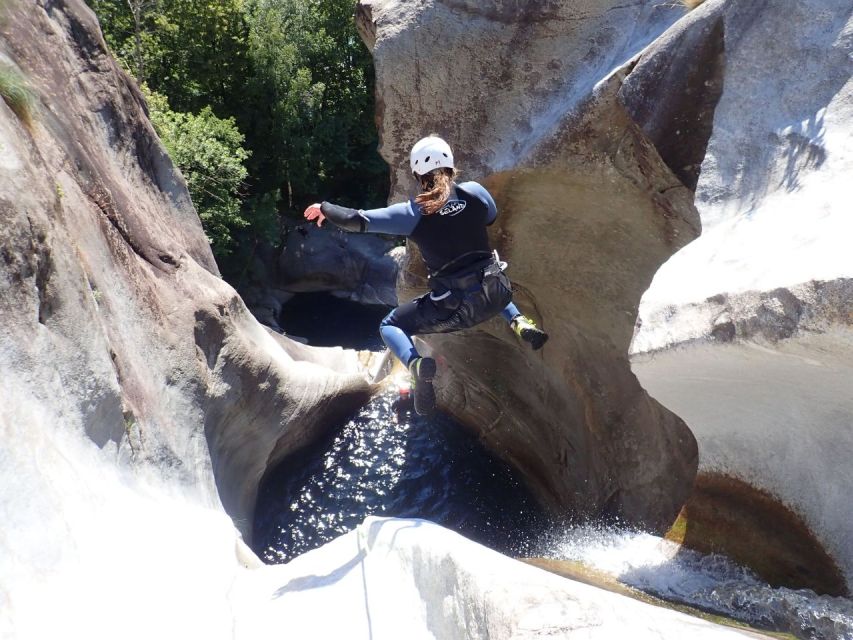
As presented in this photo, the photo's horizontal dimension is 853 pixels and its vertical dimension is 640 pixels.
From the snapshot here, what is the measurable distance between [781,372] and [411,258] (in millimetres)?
5490

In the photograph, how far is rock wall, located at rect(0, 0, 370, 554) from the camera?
3.97m

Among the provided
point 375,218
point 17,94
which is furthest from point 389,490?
point 17,94

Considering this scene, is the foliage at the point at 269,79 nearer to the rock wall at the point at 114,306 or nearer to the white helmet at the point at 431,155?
the rock wall at the point at 114,306

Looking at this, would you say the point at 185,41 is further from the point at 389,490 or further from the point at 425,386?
the point at 425,386

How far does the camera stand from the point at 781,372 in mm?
3705

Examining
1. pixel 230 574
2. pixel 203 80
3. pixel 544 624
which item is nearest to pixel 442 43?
pixel 230 574

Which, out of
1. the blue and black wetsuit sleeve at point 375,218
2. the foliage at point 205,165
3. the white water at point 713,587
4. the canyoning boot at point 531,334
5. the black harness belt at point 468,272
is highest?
the blue and black wetsuit sleeve at point 375,218

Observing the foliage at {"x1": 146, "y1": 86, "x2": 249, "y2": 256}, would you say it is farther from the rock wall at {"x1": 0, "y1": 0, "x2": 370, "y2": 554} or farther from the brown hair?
the brown hair

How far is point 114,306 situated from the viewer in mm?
5395

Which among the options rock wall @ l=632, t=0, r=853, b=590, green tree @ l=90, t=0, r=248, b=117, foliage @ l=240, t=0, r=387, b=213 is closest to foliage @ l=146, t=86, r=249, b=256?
green tree @ l=90, t=0, r=248, b=117

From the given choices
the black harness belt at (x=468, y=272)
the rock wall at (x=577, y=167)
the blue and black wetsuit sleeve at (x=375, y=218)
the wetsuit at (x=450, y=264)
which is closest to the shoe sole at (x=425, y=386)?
the wetsuit at (x=450, y=264)

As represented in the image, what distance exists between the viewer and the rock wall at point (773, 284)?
3.43 m

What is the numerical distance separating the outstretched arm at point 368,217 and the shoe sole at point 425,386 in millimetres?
1010

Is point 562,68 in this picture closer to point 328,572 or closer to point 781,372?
point 781,372
